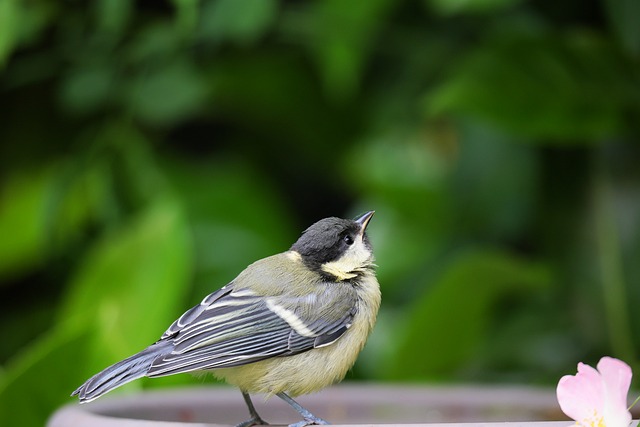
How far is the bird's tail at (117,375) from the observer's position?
38.6 inches

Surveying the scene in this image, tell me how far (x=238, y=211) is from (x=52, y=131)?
606 millimetres

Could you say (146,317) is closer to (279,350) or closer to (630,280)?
(279,350)

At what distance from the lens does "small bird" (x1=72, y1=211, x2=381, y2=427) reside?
1.05 m

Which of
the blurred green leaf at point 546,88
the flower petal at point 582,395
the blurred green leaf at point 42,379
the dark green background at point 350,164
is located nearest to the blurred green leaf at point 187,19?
the dark green background at point 350,164

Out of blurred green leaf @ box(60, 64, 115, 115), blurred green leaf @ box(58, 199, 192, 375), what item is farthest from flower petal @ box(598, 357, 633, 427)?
blurred green leaf @ box(60, 64, 115, 115)

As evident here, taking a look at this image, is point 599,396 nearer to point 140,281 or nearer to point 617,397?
point 617,397

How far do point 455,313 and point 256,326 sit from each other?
96cm

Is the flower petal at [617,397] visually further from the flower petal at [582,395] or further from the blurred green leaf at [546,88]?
the blurred green leaf at [546,88]

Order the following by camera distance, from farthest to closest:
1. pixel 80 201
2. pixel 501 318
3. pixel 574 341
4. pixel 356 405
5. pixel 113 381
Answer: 1. pixel 80 201
2. pixel 501 318
3. pixel 574 341
4. pixel 356 405
5. pixel 113 381

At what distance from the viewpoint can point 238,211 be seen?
2.40 m

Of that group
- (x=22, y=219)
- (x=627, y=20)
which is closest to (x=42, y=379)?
(x=22, y=219)

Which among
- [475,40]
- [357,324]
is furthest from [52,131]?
[357,324]

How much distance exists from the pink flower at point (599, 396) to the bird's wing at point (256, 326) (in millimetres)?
299

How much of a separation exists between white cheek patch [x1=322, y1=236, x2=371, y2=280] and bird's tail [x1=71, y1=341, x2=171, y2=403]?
0.72ft
